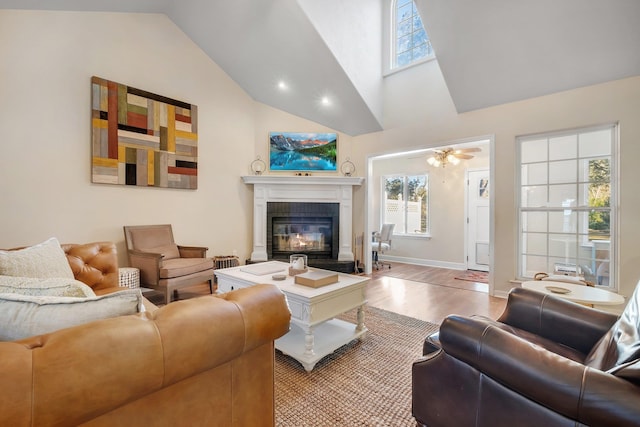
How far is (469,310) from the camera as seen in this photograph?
10.8ft

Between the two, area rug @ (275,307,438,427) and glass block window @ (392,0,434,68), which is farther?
glass block window @ (392,0,434,68)

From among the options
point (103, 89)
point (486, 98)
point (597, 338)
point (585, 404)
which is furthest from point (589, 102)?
point (103, 89)

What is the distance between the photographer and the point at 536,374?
0.96 metres

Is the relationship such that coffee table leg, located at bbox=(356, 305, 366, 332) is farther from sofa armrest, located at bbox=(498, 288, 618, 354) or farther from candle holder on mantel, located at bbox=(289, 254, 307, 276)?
sofa armrest, located at bbox=(498, 288, 618, 354)

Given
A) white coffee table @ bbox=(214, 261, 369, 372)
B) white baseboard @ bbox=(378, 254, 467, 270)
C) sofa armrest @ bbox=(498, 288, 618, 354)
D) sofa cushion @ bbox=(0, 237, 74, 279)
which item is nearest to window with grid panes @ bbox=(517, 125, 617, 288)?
white baseboard @ bbox=(378, 254, 467, 270)

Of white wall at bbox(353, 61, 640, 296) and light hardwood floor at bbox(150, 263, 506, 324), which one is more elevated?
white wall at bbox(353, 61, 640, 296)

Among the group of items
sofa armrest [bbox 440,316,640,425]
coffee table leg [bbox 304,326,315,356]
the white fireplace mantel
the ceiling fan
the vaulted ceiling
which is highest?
the vaulted ceiling

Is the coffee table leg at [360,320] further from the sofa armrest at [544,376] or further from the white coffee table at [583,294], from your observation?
the white coffee table at [583,294]

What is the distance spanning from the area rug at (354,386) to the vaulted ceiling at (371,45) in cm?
331

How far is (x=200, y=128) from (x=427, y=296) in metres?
4.15

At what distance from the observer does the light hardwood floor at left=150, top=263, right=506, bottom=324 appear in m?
3.24

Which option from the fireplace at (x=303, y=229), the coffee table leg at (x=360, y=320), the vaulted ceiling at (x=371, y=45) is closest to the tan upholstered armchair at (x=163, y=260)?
the fireplace at (x=303, y=229)

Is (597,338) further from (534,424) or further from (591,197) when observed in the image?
(591,197)

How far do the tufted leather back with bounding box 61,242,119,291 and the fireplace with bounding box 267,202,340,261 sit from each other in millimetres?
2597
